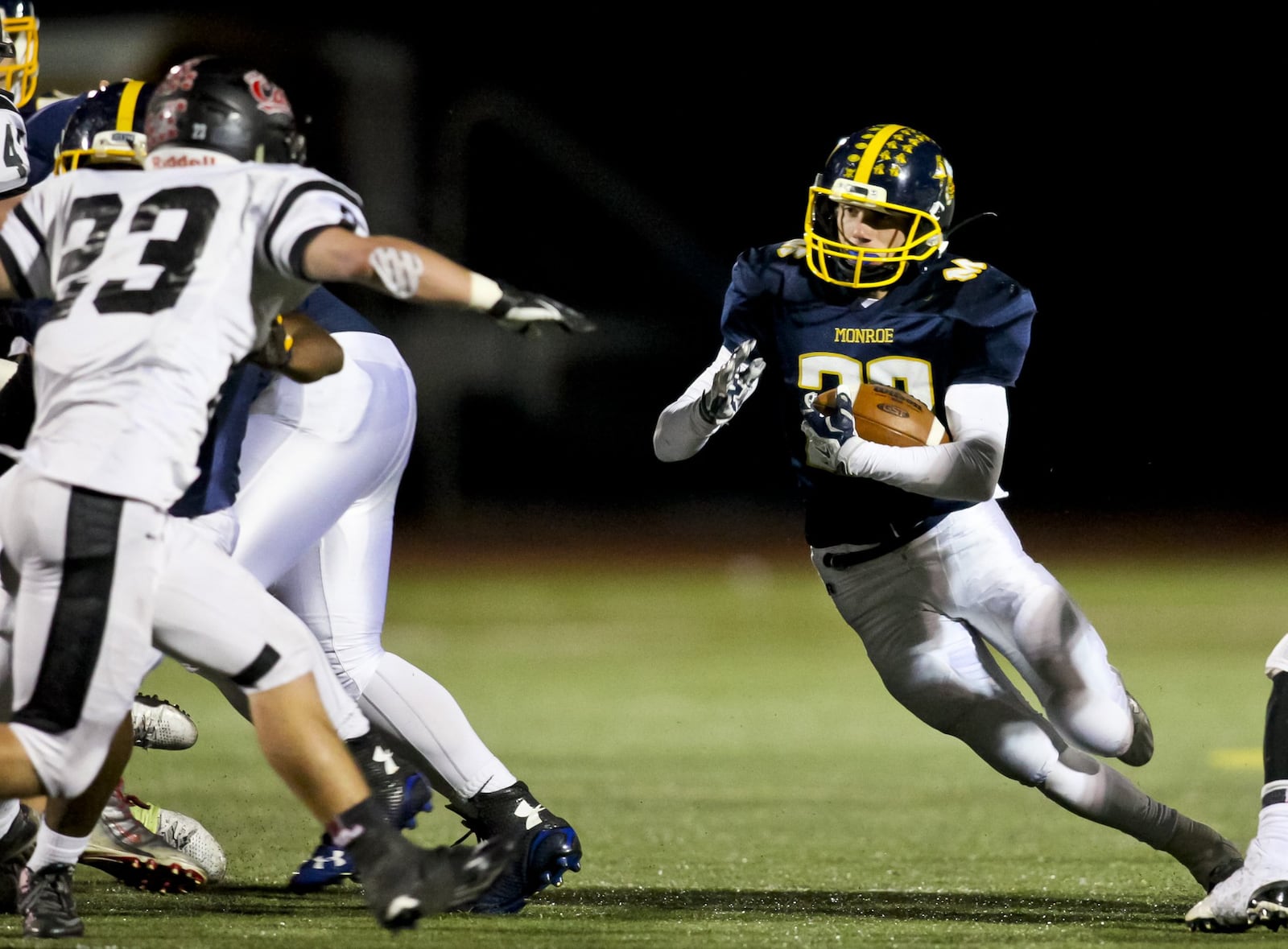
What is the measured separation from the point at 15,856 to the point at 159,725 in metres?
0.44

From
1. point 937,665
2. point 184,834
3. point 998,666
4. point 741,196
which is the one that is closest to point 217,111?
point 184,834

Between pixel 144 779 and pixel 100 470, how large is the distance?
10.8ft

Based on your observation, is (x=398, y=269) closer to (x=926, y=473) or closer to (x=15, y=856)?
(x=926, y=473)

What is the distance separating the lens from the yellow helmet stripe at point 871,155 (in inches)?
146

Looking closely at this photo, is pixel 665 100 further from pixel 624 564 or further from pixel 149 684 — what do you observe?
pixel 149 684

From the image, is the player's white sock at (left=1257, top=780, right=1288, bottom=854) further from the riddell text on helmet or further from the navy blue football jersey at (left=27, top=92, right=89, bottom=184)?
the navy blue football jersey at (left=27, top=92, right=89, bottom=184)

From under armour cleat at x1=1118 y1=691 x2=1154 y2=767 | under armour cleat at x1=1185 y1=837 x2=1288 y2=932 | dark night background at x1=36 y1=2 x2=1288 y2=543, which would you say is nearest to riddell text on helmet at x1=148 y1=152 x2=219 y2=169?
under armour cleat at x1=1118 y1=691 x2=1154 y2=767

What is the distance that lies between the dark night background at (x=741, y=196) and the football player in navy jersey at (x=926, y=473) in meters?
9.68

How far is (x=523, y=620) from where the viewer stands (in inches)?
461

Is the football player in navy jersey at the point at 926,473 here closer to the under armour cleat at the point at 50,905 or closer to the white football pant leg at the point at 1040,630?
the white football pant leg at the point at 1040,630

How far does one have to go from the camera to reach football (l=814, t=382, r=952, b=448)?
356 centimetres

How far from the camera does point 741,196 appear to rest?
14883 mm

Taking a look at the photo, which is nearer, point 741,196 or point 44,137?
point 44,137

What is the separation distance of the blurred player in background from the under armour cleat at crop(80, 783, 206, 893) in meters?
1.99
